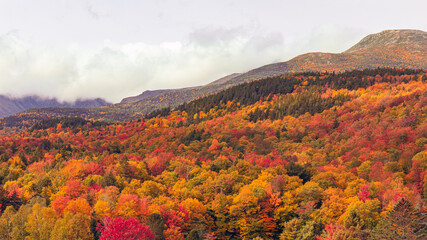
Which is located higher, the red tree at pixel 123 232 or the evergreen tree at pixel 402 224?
the red tree at pixel 123 232

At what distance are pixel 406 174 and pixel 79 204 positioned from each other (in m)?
91.2

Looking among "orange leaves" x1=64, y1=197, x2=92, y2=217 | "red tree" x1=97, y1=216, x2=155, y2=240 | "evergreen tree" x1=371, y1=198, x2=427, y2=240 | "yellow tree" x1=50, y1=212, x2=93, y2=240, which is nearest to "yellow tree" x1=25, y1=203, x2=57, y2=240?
"yellow tree" x1=50, y1=212, x2=93, y2=240

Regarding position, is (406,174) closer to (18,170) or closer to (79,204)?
(79,204)

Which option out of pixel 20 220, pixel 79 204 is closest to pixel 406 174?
pixel 79 204

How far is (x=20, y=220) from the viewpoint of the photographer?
182 ft

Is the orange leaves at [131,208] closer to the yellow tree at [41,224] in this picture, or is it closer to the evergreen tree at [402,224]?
the yellow tree at [41,224]

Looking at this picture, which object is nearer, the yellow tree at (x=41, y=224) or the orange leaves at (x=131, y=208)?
the yellow tree at (x=41, y=224)

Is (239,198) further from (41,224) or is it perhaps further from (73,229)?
(41,224)

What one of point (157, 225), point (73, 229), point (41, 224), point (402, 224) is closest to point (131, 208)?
point (157, 225)

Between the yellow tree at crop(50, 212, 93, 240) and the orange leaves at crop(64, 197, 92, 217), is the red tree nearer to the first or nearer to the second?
the yellow tree at crop(50, 212, 93, 240)

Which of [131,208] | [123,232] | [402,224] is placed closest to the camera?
[402,224]

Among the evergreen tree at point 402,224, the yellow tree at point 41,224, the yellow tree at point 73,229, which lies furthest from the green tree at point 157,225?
the evergreen tree at point 402,224

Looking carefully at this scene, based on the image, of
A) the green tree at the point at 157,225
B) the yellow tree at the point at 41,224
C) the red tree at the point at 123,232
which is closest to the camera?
the red tree at the point at 123,232

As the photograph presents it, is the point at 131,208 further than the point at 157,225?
Yes
